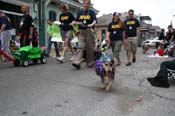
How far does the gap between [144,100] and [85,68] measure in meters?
4.22

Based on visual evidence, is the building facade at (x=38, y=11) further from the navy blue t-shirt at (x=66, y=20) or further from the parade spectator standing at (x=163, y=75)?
the parade spectator standing at (x=163, y=75)

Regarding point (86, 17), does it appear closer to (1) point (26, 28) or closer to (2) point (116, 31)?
(2) point (116, 31)

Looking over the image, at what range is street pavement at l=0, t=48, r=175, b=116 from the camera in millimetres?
5402

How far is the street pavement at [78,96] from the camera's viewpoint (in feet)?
17.7

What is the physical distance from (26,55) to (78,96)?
4.78 m

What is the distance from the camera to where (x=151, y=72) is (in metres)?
9.89

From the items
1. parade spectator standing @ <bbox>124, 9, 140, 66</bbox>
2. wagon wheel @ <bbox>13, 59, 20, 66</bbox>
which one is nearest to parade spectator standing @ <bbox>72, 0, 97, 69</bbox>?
wagon wheel @ <bbox>13, 59, 20, 66</bbox>

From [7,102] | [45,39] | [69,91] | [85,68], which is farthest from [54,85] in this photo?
[45,39]

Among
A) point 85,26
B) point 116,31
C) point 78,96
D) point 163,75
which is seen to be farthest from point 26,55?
point 163,75

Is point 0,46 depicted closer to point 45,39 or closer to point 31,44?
point 31,44

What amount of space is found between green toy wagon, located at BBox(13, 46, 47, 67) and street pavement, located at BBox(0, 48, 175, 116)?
1.68 m

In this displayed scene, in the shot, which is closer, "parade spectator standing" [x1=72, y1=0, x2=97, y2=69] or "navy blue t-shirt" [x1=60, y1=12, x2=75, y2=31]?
"parade spectator standing" [x1=72, y1=0, x2=97, y2=69]

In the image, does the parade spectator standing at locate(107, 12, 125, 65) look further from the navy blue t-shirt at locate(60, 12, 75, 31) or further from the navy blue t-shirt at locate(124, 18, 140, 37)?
the navy blue t-shirt at locate(60, 12, 75, 31)

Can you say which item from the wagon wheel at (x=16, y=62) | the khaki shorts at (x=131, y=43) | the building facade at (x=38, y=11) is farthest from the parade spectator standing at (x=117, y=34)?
the building facade at (x=38, y=11)
